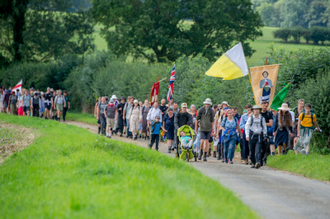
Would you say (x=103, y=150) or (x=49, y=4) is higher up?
(x=49, y=4)

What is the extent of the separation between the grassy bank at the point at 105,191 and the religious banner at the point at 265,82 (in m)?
5.17

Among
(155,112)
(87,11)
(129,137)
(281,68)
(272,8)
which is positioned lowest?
(129,137)

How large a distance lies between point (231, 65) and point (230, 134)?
8.95 feet

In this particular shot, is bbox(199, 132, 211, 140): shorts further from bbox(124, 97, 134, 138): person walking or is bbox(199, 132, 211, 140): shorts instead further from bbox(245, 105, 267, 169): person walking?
bbox(124, 97, 134, 138): person walking

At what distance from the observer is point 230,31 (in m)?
44.4

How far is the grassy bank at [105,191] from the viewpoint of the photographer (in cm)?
600

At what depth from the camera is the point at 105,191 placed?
706 cm

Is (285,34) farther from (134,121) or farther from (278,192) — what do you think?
(278,192)

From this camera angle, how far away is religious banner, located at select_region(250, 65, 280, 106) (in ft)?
48.6

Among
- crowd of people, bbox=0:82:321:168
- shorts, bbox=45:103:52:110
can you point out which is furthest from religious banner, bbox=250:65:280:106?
shorts, bbox=45:103:52:110

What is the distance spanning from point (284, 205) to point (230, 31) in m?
38.1

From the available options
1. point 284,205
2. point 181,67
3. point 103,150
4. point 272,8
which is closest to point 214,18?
point 181,67

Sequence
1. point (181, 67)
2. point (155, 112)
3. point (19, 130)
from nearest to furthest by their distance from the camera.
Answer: point (155, 112), point (19, 130), point (181, 67)

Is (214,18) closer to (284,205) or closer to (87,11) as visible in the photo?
(87,11)
